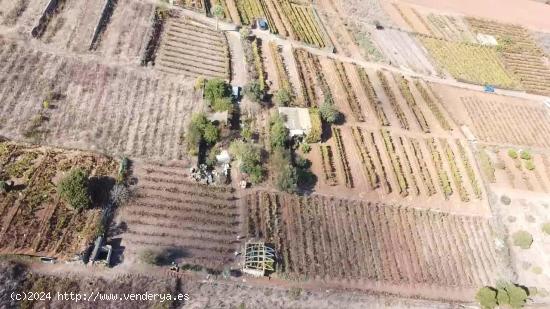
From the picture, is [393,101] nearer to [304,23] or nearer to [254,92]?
[304,23]

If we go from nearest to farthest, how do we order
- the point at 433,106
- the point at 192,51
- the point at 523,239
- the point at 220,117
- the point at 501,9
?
the point at 523,239 → the point at 220,117 → the point at 192,51 → the point at 433,106 → the point at 501,9

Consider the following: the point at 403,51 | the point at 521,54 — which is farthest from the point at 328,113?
the point at 521,54

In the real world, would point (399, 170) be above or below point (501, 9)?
below

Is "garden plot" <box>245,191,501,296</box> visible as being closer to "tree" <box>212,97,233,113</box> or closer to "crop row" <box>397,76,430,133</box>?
"tree" <box>212,97,233,113</box>

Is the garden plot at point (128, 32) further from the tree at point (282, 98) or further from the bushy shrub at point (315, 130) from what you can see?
the bushy shrub at point (315, 130)

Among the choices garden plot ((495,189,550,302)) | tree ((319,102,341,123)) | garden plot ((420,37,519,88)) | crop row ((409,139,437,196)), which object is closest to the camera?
garden plot ((495,189,550,302))

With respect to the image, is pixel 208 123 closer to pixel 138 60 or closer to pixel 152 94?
pixel 152 94

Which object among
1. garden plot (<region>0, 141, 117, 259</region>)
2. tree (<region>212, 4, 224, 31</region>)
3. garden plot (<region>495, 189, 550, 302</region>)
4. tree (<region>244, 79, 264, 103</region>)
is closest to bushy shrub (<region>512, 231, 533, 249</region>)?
garden plot (<region>495, 189, 550, 302</region>)
